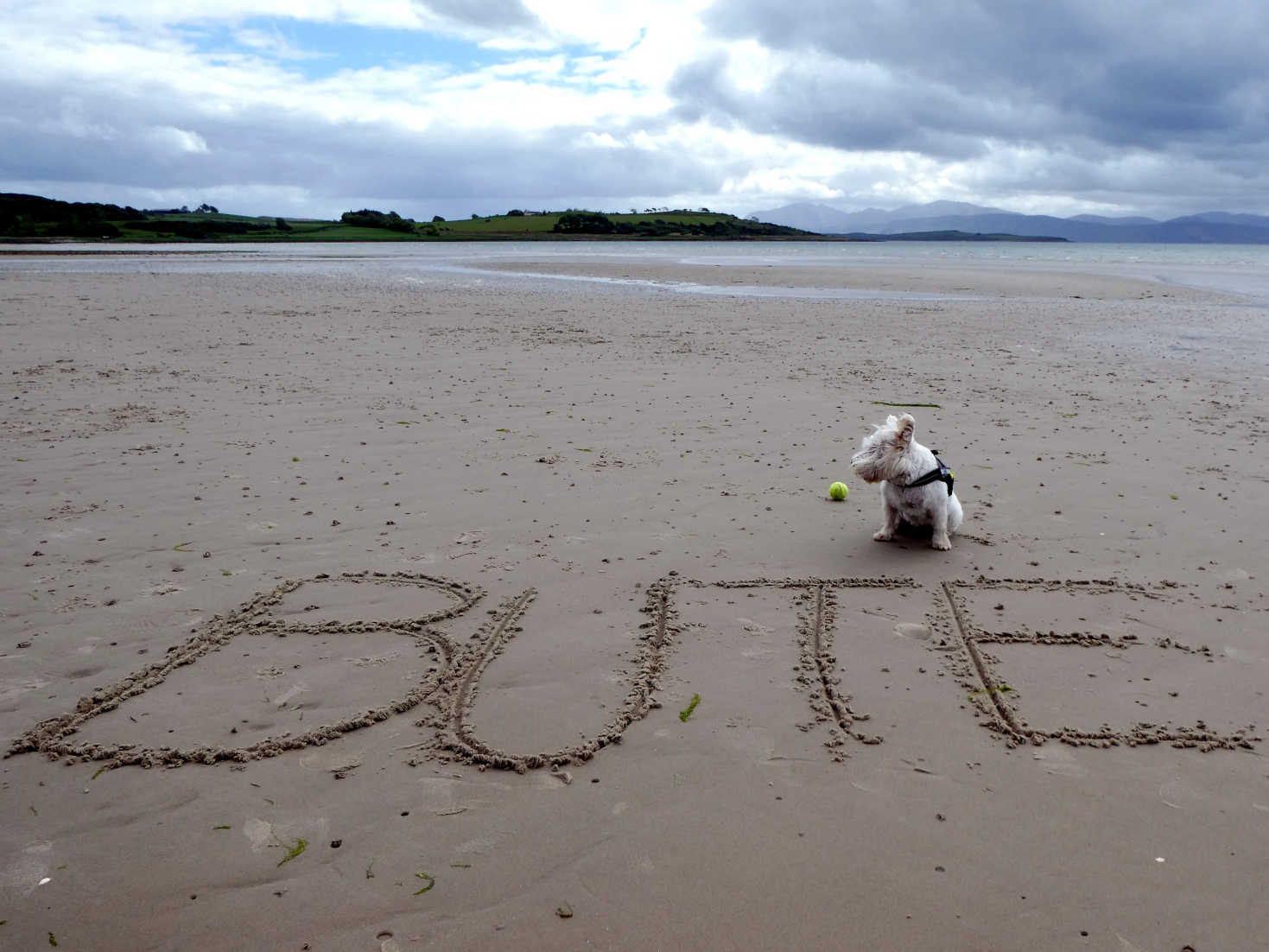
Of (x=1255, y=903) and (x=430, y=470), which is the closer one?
(x=1255, y=903)

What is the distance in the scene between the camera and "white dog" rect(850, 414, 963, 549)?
6.17 m

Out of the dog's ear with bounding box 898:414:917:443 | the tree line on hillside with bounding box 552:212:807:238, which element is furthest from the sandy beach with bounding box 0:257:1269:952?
the tree line on hillside with bounding box 552:212:807:238

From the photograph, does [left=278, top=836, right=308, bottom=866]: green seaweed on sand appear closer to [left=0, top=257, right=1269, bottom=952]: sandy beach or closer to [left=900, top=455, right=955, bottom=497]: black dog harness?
[left=0, top=257, right=1269, bottom=952]: sandy beach

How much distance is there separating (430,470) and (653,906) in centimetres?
560

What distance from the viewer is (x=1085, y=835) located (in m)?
3.30

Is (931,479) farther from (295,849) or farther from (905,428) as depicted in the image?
(295,849)

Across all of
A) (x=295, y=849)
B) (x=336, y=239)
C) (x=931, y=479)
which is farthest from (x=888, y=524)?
(x=336, y=239)

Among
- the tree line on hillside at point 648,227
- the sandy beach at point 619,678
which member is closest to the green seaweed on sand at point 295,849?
the sandy beach at point 619,678

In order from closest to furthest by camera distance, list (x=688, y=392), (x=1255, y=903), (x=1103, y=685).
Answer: (x=1255, y=903) → (x=1103, y=685) → (x=688, y=392)

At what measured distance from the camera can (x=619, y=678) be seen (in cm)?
453

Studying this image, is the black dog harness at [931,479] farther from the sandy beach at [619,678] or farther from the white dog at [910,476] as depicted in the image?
the sandy beach at [619,678]

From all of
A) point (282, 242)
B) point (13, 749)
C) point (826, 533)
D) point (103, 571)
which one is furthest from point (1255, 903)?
point (282, 242)

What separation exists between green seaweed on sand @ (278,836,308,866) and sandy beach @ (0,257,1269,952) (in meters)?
0.01

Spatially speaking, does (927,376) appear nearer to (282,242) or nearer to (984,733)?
(984,733)
